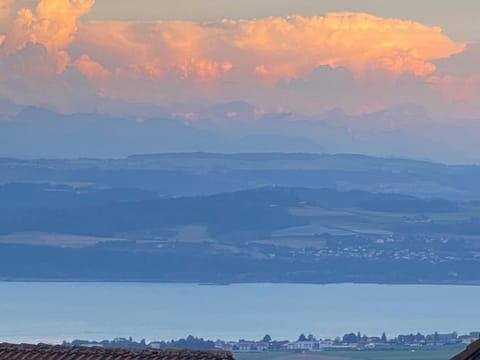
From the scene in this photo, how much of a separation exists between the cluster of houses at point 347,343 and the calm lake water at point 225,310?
529 centimetres

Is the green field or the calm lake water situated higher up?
the calm lake water

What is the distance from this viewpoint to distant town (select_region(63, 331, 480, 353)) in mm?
83750

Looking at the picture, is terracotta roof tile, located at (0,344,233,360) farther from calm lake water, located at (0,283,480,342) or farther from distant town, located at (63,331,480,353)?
distant town, located at (63,331,480,353)

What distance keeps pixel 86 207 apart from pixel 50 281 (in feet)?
87.2

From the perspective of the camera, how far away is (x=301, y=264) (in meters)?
158

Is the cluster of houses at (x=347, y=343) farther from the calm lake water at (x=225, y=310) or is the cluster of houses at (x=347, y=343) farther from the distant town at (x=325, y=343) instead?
the calm lake water at (x=225, y=310)

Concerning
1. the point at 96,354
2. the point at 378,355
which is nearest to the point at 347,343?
the point at 378,355

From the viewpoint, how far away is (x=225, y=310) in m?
128

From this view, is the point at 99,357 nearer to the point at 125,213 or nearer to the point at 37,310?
the point at 37,310

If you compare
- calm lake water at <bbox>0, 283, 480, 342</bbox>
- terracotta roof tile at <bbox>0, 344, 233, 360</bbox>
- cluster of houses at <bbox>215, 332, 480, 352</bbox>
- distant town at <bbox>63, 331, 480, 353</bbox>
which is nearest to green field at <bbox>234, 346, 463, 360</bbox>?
distant town at <bbox>63, 331, 480, 353</bbox>

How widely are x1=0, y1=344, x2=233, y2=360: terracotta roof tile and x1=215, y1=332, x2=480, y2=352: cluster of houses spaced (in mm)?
63781

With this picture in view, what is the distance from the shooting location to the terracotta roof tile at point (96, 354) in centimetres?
1725

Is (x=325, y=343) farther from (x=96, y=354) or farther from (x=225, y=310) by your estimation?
(x=96, y=354)

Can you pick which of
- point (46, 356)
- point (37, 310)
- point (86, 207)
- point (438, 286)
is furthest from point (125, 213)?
point (46, 356)
